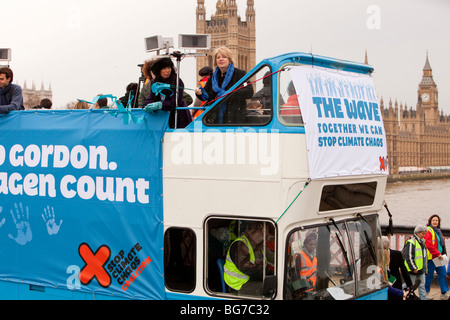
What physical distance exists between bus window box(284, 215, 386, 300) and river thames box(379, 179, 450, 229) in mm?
64648

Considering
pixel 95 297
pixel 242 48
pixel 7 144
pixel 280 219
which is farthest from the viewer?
pixel 242 48

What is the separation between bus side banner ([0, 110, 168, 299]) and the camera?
21.5ft

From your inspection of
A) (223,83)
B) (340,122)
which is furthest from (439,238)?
(223,83)

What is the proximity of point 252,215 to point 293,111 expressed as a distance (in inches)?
39.2

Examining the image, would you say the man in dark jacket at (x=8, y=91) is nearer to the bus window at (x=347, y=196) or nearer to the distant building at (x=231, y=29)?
the bus window at (x=347, y=196)

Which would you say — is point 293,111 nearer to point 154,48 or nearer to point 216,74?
point 216,74

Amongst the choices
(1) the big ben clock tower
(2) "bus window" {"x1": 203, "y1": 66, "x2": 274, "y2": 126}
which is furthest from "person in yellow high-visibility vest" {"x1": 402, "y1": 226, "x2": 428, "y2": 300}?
(1) the big ben clock tower

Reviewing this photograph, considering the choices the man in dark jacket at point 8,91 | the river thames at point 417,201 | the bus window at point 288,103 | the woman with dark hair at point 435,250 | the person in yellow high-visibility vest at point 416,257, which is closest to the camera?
the bus window at point 288,103

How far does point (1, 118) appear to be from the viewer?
7.73m

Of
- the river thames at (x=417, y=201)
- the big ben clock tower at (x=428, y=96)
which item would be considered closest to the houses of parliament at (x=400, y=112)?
the big ben clock tower at (x=428, y=96)

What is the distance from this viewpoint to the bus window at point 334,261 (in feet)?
19.6

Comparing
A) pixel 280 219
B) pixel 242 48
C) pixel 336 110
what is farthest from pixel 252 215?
pixel 242 48

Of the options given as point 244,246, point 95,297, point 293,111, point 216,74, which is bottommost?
point 95,297

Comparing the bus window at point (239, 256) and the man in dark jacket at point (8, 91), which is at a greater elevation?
the man in dark jacket at point (8, 91)
